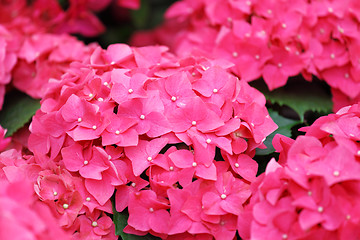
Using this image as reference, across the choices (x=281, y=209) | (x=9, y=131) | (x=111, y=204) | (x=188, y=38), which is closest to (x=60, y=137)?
(x=111, y=204)

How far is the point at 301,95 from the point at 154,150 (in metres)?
0.55

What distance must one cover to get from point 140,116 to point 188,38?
54cm

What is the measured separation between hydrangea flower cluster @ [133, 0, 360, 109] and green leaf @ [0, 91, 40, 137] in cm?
45

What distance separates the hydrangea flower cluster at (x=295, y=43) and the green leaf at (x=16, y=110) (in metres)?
0.45

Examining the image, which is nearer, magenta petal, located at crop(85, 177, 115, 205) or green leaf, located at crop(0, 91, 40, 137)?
magenta petal, located at crop(85, 177, 115, 205)

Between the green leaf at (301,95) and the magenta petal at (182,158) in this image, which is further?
the green leaf at (301,95)

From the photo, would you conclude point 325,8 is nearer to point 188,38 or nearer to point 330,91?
point 330,91

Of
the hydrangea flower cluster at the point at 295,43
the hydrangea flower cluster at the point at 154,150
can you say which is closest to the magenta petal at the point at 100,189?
the hydrangea flower cluster at the point at 154,150

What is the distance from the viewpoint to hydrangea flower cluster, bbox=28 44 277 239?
815 millimetres

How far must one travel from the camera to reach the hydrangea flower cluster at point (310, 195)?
26.4 inches

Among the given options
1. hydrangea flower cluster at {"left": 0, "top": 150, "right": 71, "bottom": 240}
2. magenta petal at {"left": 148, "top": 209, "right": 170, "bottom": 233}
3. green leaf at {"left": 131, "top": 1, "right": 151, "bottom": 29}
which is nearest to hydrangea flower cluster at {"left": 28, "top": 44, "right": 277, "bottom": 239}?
magenta petal at {"left": 148, "top": 209, "right": 170, "bottom": 233}

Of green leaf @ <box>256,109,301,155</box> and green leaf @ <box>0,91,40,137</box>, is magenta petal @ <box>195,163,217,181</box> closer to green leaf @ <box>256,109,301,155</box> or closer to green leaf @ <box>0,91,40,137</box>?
green leaf @ <box>256,109,301,155</box>

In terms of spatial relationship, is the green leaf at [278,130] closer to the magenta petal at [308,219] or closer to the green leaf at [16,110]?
the magenta petal at [308,219]

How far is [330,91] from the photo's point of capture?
1.26 meters
